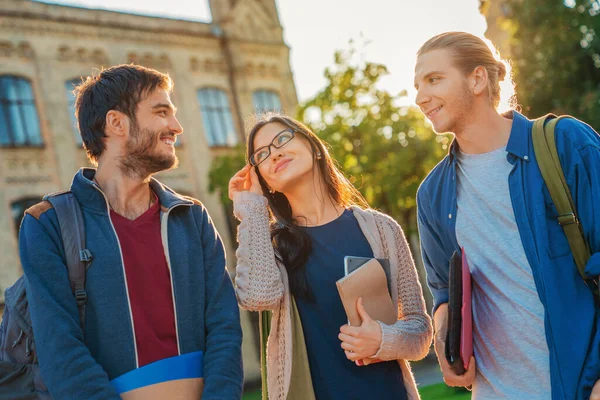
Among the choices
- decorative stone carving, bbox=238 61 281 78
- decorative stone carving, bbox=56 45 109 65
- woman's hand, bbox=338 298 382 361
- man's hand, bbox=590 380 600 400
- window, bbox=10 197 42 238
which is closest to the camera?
man's hand, bbox=590 380 600 400

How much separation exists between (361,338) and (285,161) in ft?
3.79

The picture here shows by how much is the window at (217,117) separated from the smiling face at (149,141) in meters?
20.1

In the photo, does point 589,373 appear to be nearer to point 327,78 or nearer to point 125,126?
point 125,126

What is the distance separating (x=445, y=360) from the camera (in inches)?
143

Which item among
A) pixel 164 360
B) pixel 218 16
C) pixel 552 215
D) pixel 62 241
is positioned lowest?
pixel 164 360

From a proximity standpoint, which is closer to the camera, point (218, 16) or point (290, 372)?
point (290, 372)

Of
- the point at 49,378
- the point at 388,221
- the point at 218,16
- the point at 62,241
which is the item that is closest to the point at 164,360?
the point at 49,378

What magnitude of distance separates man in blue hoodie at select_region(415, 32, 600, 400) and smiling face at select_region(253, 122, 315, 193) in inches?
27.4

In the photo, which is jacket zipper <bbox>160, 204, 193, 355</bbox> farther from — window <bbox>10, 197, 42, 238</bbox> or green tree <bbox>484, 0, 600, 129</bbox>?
window <bbox>10, 197, 42, 238</bbox>

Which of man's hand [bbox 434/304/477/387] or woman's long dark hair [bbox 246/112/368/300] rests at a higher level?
woman's long dark hair [bbox 246/112/368/300]

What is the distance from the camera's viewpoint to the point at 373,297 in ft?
12.3

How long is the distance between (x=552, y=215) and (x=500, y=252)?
33cm

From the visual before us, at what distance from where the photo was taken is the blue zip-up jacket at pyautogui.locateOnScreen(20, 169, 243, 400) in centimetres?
322

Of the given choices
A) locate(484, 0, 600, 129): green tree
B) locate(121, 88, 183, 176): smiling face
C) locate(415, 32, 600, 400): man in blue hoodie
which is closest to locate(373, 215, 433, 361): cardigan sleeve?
locate(415, 32, 600, 400): man in blue hoodie
